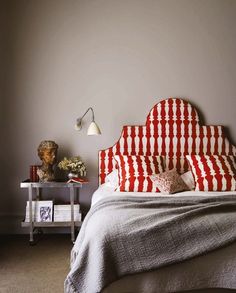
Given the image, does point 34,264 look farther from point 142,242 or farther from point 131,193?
point 142,242

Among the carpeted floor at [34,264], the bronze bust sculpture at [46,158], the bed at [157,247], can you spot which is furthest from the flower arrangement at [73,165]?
the bed at [157,247]

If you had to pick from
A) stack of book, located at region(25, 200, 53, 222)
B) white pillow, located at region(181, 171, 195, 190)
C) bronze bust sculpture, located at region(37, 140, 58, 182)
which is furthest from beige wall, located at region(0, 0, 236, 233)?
white pillow, located at region(181, 171, 195, 190)

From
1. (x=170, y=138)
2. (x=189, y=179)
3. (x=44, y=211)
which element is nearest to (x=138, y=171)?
(x=189, y=179)

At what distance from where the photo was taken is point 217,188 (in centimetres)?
348

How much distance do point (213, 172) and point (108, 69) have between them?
1664mm

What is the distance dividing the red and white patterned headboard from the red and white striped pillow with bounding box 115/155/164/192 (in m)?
0.21

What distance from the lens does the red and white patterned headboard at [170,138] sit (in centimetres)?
401

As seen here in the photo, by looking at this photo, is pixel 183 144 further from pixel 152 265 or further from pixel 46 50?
pixel 152 265

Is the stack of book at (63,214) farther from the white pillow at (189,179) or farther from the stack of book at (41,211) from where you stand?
the white pillow at (189,179)

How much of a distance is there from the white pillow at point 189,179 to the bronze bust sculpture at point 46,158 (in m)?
1.41

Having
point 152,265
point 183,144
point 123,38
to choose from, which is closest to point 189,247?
point 152,265

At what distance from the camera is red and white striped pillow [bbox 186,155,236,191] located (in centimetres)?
347

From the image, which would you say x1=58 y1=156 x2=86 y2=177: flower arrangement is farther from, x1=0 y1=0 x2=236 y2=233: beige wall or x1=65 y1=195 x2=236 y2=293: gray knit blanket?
x1=65 y1=195 x2=236 y2=293: gray knit blanket

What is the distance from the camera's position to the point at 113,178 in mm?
3746
